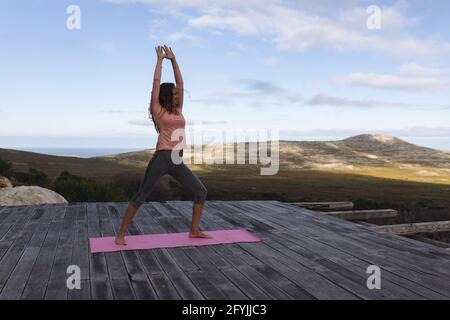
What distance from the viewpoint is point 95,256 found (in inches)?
164

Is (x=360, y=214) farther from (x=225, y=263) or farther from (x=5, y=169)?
(x=5, y=169)

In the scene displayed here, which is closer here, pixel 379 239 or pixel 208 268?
pixel 208 268

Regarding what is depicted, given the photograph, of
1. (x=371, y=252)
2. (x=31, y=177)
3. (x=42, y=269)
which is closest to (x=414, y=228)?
(x=371, y=252)

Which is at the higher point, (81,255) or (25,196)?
(25,196)

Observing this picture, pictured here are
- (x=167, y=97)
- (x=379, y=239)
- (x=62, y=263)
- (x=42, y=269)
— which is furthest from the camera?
(x=379, y=239)

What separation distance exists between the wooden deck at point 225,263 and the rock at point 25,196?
244 centimetres

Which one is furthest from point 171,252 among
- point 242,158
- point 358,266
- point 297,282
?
point 242,158

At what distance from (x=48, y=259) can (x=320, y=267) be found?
2.63 m

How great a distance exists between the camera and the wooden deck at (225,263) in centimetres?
317

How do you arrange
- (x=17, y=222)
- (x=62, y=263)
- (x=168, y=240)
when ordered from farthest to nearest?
(x=17, y=222) < (x=168, y=240) < (x=62, y=263)

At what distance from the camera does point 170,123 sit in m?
4.62

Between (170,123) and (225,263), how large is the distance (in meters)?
1.67
